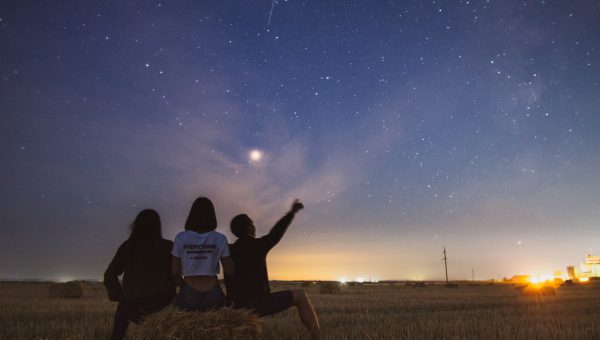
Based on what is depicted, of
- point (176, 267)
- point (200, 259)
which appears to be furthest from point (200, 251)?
point (176, 267)

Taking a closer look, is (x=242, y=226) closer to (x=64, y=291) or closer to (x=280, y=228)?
(x=280, y=228)

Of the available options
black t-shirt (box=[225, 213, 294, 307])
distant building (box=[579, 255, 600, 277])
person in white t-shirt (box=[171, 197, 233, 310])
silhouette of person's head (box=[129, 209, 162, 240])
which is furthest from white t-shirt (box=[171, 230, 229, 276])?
distant building (box=[579, 255, 600, 277])

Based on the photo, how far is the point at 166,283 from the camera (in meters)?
5.30

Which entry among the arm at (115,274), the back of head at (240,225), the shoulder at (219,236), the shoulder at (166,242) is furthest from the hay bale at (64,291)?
the shoulder at (219,236)

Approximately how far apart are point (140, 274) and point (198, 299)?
98 centimetres

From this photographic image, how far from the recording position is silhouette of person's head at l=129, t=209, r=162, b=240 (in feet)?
17.7

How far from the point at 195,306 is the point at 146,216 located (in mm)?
1405

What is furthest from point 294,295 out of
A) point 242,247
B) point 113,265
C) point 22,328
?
point 22,328

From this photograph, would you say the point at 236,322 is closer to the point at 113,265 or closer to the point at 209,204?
the point at 209,204

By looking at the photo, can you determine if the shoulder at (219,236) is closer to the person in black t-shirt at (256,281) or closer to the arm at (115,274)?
the person in black t-shirt at (256,281)

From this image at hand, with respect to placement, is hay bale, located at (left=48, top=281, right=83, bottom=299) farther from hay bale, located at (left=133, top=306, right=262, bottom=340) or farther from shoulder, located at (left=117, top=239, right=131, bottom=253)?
hay bale, located at (left=133, top=306, right=262, bottom=340)

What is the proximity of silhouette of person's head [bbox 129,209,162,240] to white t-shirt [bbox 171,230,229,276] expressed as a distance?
0.56m

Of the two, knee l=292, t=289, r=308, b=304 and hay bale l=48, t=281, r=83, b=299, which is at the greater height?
knee l=292, t=289, r=308, b=304

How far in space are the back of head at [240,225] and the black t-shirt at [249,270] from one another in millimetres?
110
